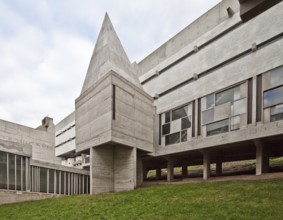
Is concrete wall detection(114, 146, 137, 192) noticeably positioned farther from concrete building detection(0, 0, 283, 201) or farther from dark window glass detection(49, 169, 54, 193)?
dark window glass detection(49, 169, 54, 193)

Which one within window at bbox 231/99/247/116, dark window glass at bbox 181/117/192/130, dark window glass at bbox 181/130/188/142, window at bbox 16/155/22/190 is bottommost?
window at bbox 16/155/22/190

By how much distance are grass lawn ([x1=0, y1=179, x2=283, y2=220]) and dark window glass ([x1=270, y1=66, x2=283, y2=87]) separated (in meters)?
7.38

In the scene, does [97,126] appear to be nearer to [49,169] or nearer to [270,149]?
[49,169]

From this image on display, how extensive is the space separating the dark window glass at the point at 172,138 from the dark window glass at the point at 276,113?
9.11m

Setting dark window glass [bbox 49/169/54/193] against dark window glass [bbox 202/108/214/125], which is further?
dark window glass [bbox 49/169/54/193]

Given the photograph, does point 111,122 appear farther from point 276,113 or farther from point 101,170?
point 276,113

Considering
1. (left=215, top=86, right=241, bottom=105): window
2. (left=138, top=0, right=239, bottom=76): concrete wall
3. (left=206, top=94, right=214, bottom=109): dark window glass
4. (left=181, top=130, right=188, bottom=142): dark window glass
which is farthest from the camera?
(left=181, top=130, right=188, bottom=142): dark window glass

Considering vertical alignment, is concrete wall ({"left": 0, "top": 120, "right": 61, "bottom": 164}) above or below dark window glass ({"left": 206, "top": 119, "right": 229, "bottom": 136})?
below

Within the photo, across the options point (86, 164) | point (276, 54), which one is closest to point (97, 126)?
point (276, 54)

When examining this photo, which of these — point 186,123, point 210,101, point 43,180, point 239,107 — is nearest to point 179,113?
point 186,123

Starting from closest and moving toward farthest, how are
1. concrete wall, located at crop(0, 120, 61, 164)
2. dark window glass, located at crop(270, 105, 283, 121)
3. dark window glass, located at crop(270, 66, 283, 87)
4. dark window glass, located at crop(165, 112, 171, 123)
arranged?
dark window glass, located at crop(270, 105, 283, 121) < dark window glass, located at crop(270, 66, 283, 87) < dark window glass, located at crop(165, 112, 171, 123) < concrete wall, located at crop(0, 120, 61, 164)

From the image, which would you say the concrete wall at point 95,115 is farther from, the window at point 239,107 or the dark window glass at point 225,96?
the window at point 239,107

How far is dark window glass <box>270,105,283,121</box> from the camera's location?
57.2 ft

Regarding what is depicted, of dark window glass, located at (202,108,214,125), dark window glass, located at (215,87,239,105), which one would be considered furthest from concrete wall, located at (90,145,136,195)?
dark window glass, located at (215,87,239,105)
